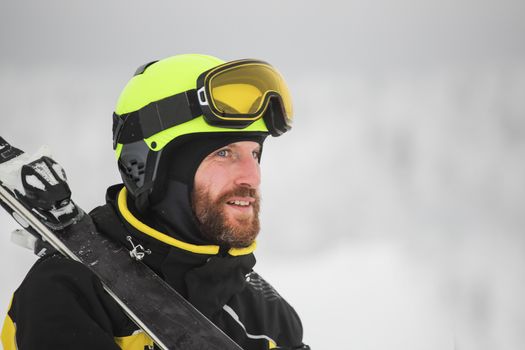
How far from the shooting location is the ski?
1.93 metres

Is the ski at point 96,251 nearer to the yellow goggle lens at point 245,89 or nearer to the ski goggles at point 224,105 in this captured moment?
the ski goggles at point 224,105

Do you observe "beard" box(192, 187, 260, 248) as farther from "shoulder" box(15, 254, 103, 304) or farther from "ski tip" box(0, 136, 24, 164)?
"ski tip" box(0, 136, 24, 164)

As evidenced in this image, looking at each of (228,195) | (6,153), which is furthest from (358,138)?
(6,153)

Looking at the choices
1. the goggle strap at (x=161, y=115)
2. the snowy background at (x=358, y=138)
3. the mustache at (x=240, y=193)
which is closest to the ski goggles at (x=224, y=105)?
the goggle strap at (x=161, y=115)

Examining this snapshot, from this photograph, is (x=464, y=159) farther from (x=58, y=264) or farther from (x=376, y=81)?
(x=58, y=264)

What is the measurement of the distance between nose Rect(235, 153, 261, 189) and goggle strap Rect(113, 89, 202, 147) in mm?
261

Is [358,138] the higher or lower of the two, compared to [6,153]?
lower

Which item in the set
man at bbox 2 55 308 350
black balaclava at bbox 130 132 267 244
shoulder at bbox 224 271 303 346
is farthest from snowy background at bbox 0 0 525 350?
black balaclava at bbox 130 132 267 244

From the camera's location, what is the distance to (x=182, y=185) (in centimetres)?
226

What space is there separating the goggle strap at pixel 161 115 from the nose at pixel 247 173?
0.86 feet

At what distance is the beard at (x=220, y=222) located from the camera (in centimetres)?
221

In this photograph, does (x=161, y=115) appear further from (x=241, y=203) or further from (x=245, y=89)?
(x=241, y=203)

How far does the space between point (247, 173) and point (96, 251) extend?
0.64 metres

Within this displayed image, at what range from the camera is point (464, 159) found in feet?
22.4
